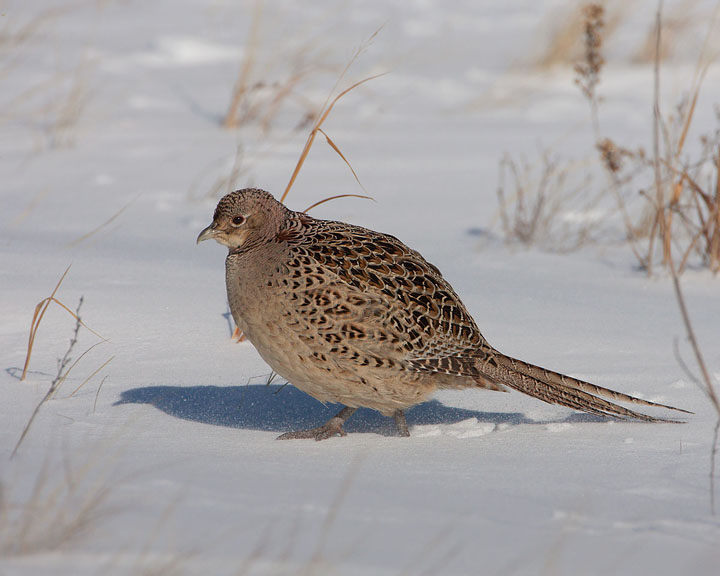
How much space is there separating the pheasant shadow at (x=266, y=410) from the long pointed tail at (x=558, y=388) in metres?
0.17

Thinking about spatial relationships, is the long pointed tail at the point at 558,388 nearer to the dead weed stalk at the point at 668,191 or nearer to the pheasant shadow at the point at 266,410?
the pheasant shadow at the point at 266,410

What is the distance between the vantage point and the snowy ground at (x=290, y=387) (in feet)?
6.70

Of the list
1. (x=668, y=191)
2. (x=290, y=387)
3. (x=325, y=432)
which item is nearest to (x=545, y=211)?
(x=668, y=191)

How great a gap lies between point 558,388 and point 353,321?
75cm

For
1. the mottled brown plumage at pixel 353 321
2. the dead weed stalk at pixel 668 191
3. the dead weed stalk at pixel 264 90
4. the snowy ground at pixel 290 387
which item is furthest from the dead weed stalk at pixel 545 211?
the mottled brown plumage at pixel 353 321

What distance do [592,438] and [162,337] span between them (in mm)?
1828

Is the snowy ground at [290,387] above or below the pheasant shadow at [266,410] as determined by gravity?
above

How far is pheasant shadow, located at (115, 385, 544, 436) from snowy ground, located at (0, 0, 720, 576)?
13mm

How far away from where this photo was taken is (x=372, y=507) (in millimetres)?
2295

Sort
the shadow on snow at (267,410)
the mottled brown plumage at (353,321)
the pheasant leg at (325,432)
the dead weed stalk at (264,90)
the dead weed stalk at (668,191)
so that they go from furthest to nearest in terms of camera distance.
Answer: the dead weed stalk at (264,90)
the dead weed stalk at (668,191)
the shadow on snow at (267,410)
the pheasant leg at (325,432)
the mottled brown plumage at (353,321)

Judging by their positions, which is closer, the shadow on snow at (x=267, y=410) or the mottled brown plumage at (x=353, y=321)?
the mottled brown plumage at (x=353, y=321)

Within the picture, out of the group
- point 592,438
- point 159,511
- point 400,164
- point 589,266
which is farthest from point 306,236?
point 400,164

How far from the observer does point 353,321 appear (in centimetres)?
316

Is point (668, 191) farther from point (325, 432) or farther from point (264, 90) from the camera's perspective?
point (264, 90)
